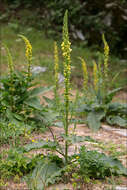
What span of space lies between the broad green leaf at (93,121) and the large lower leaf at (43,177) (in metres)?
1.92

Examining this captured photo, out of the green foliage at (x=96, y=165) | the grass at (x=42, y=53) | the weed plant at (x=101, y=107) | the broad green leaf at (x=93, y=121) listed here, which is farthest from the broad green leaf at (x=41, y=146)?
the grass at (x=42, y=53)

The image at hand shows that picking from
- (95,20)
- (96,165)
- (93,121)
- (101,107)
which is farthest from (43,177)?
(95,20)

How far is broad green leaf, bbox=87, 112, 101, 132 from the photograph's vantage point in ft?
15.1

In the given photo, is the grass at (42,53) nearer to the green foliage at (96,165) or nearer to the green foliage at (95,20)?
the green foliage at (95,20)

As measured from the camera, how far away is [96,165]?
2689 mm

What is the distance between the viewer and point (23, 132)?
140 inches

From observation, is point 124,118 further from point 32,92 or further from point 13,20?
point 13,20

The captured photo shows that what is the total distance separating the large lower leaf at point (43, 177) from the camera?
94.2 inches

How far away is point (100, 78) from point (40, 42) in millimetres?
4835

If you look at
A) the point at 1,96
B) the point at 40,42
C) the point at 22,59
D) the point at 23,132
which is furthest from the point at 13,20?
the point at 23,132

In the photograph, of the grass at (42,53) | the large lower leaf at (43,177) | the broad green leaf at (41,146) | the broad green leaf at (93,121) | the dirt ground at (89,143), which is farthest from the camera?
the grass at (42,53)

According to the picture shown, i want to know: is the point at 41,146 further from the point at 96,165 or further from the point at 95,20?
the point at 95,20

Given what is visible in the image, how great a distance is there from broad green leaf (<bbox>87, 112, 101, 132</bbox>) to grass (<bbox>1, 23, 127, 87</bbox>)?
2.46 meters

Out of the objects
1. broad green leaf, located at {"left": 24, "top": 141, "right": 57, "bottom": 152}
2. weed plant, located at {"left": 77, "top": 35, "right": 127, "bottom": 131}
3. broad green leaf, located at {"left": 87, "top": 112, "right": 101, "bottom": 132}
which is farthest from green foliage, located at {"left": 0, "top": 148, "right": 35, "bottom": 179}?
weed plant, located at {"left": 77, "top": 35, "right": 127, "bottom": 131}
